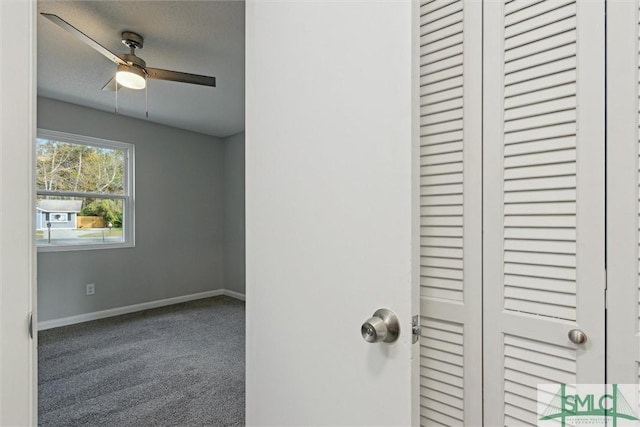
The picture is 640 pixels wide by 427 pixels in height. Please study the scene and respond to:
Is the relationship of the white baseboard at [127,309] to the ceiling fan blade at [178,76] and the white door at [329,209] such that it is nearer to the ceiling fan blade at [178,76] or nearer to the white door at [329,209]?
the ceiling fan blade at [178,76]

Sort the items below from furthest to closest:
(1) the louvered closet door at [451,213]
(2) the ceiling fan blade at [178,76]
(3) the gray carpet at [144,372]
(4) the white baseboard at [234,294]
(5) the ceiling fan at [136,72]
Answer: (4) the white baseboard at [234,294]
(2) the ceiling fan blade at [178,76]
(5) the ceiling fan at [136,72]
(3) the gray carpet at [144,372]
(1) the louvered closet door at [451,213]

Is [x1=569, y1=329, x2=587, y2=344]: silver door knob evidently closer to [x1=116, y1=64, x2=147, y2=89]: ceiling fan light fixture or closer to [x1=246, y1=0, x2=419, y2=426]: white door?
[x1=246, y1=0, x2=419, y2=426]: white door

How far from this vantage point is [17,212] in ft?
2.70

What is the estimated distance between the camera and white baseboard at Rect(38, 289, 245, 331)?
3641 mm

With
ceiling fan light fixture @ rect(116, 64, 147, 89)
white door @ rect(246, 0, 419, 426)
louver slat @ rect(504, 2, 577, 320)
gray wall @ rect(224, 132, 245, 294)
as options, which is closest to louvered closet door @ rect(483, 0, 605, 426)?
louver slat @ rect(504, 2, 577, 320)

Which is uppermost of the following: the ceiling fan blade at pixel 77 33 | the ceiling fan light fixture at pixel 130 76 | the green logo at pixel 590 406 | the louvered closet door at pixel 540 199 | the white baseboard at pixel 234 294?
the ceiling fan blade at pixel 77 33

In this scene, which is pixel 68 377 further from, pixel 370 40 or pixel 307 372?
pixel 370 40

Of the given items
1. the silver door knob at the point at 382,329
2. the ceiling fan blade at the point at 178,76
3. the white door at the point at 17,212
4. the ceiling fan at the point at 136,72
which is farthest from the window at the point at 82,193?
the silver door knob at the point at 382,329

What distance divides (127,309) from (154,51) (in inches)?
124

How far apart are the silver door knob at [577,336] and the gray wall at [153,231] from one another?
4459 millimetres

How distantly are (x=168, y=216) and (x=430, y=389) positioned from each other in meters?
4.38

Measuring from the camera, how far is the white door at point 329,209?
76 cm

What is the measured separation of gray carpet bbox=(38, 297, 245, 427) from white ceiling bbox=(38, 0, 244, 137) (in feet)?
8.00

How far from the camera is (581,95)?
0.75 meters
